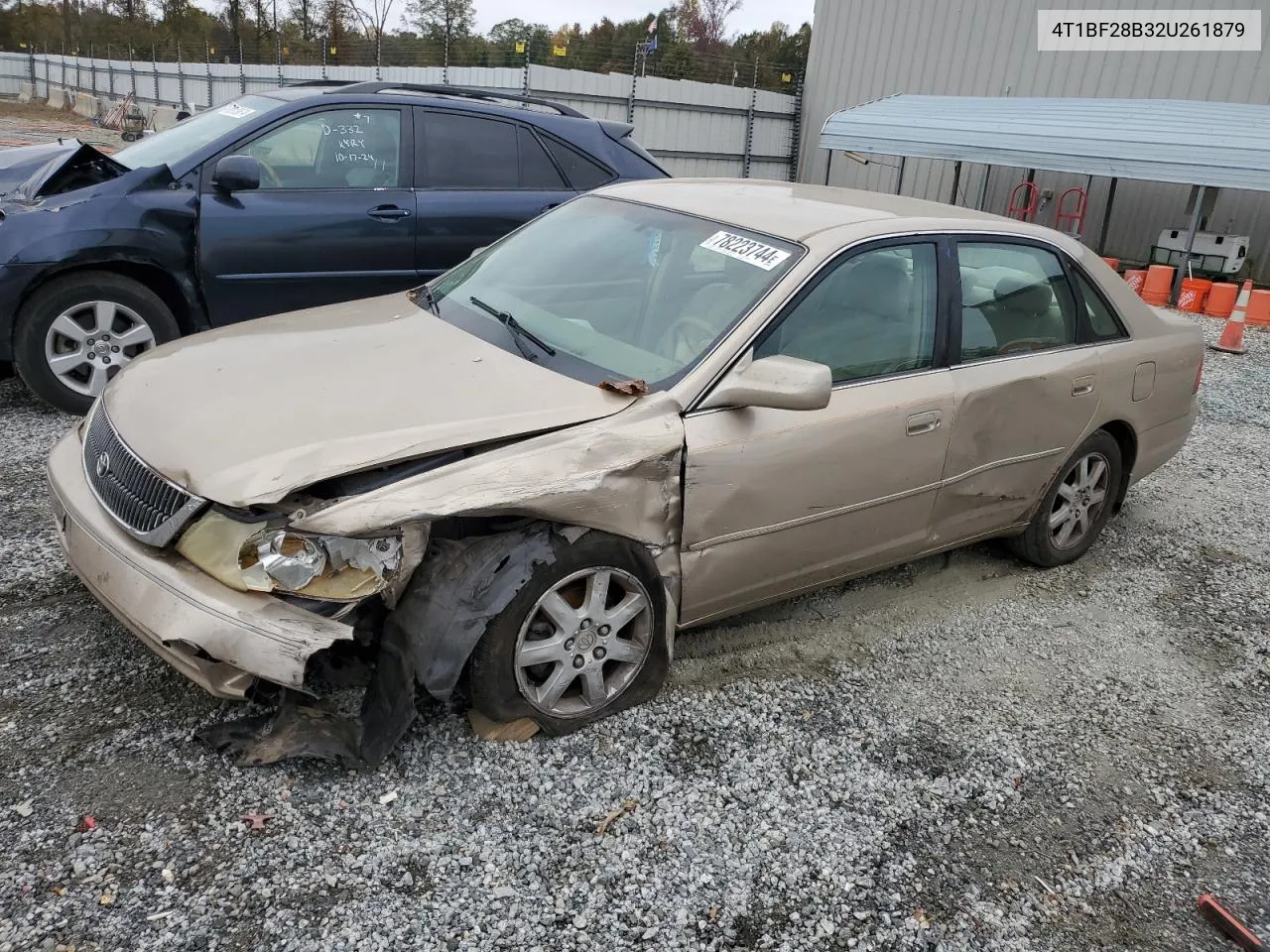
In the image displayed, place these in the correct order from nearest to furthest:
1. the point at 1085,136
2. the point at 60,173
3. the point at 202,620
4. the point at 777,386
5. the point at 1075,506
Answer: the point at 202,620, the point at 777,386, the point at 1075,506, the point at 60,173, the point at 1085,136

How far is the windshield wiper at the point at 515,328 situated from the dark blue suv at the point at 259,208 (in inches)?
90.8

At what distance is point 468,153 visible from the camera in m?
6.01

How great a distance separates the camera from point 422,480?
256 cm

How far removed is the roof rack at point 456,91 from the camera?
594 centimetres

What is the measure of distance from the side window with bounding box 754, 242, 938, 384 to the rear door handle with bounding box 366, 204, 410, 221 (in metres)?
3.28

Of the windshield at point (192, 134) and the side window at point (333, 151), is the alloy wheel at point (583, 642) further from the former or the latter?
the windshield at point (192, 134)

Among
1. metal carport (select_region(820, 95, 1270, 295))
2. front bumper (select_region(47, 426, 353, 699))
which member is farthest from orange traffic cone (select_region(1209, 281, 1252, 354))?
front bumper (select_region(47, 426, 353, 699))

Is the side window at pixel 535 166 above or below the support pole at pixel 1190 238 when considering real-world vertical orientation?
above

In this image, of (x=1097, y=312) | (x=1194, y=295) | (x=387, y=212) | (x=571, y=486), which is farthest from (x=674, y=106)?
(x=571, y=486)

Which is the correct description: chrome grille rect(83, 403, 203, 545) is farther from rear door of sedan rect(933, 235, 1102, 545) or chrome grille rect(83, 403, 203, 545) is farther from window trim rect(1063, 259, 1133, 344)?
window trim rect(1063, 259, 1133, 344)

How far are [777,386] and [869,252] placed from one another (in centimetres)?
88

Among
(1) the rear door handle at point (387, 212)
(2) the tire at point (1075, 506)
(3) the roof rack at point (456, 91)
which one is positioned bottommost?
(2) the tire at point (1075, 506)

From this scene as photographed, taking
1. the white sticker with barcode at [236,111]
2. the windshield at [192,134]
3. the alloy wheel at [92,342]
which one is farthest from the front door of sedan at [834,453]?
the white sticker with barcode at [236,111]

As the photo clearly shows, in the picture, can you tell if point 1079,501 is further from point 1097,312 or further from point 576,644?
point 576,644
